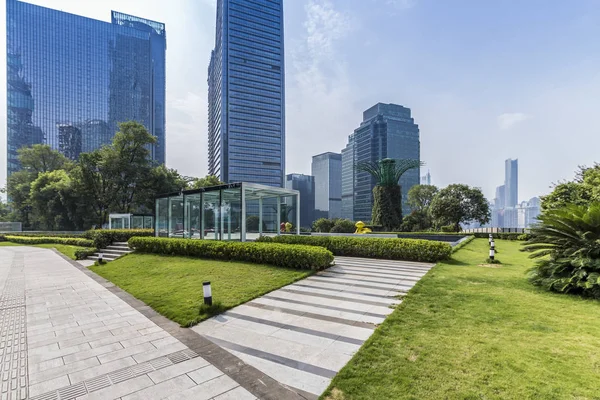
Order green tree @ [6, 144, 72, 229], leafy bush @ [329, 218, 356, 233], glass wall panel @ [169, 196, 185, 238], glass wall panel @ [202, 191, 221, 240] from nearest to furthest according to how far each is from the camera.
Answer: glass wall panel @ [202, 191, 221, 240] < glass wall panel @ [169, 196, 185, 238] < leafy bush @ [329, 218, 356, 233] < green tree @ [6, 144, 72, 229]

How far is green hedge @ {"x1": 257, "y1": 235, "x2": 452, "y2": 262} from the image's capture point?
10125 millimetres

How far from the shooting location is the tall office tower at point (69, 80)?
249 ft

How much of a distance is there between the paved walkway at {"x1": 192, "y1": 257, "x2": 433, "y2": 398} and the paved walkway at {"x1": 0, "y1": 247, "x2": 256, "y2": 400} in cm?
53

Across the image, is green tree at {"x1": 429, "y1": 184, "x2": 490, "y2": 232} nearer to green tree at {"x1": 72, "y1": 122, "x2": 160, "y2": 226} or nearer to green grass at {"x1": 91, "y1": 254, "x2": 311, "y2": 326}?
green grass at {"x1": 91, "y1": 254, "x2": 311, "y2": 326}

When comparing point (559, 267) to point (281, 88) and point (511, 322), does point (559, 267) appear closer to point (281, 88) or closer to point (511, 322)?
point (511, 322)

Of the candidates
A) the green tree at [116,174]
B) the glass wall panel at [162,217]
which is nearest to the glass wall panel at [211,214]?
the glass wall panel at [162,217]

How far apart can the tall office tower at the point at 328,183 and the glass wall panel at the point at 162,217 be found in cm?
12685

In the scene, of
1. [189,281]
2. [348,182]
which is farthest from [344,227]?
[348,182]

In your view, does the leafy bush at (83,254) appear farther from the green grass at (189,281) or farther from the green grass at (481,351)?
A: the green grass at (481,351)

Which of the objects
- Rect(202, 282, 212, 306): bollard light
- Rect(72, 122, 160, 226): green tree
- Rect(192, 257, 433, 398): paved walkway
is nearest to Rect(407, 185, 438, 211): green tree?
Rect(72, 122, 160, 226): green tree

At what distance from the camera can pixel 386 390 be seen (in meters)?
2.61

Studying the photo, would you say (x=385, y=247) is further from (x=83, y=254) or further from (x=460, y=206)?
(x=460, y=206)

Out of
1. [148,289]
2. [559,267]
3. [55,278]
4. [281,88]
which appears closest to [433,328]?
[559,267]

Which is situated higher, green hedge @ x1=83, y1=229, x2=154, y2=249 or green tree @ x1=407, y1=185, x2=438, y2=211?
green tree @ x1=407, y1=185, x2=438, y2=211
